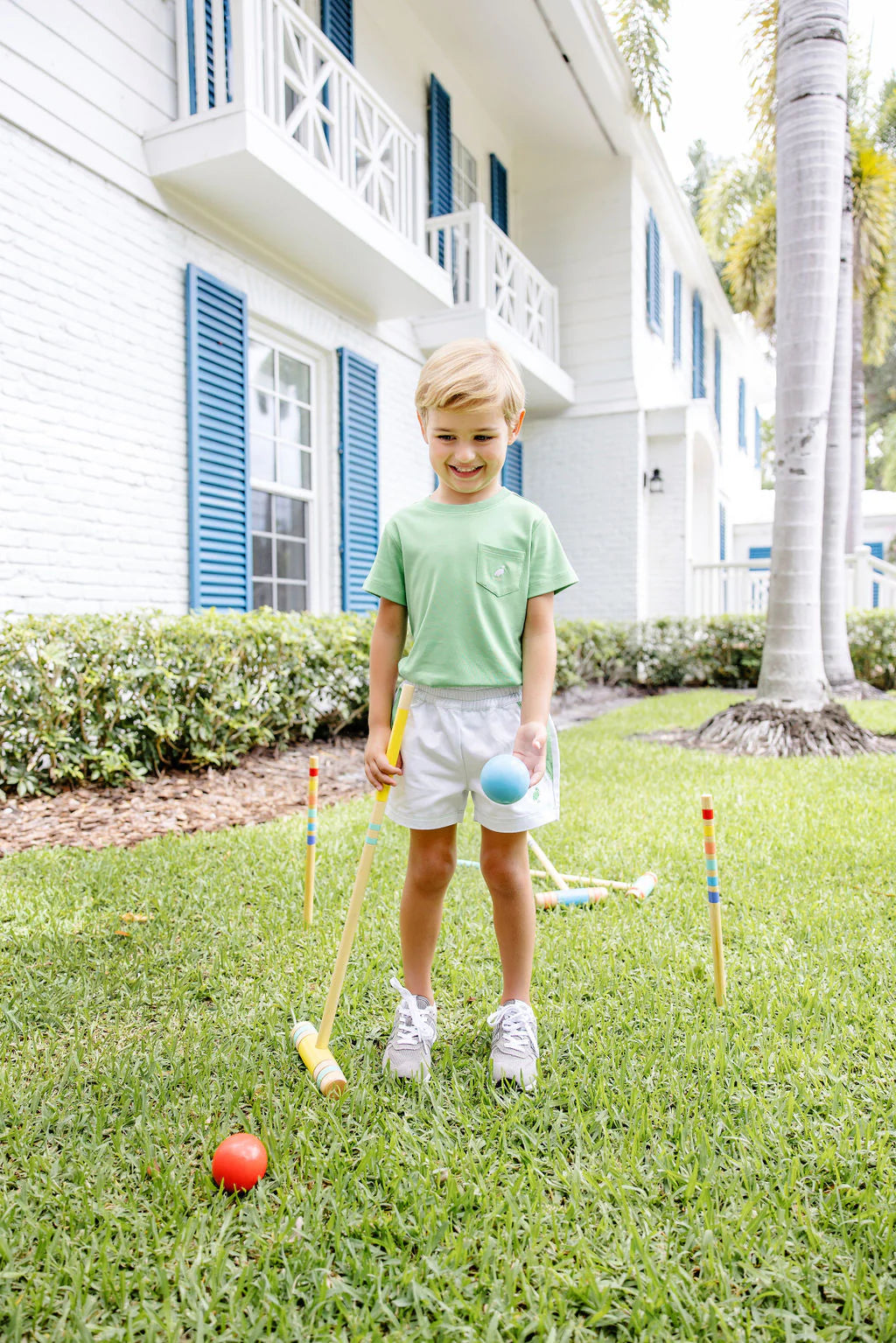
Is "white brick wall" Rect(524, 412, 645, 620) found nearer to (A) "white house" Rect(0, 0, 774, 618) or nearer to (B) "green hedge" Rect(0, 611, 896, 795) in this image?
(A) "white house" Rect(0, 0, 774, 618)

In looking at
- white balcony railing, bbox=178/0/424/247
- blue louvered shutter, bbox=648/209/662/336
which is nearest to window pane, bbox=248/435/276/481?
white balcony railing, bbox=178/0/424/247

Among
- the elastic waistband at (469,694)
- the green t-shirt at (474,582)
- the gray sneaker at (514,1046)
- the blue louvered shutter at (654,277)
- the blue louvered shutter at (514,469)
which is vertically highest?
the blue louvered shutter at (654,277)

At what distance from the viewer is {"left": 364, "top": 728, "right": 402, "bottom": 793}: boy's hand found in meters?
1.87

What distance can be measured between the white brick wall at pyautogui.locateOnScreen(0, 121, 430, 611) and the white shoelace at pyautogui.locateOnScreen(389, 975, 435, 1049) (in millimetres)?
3799

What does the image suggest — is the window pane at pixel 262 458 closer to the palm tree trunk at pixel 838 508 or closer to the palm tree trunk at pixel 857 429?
the palm tree trunk at pixel 838 508

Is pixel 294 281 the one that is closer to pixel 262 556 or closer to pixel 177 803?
pixel 262 556

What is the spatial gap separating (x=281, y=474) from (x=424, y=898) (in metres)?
5.68

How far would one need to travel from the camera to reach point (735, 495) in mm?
20188

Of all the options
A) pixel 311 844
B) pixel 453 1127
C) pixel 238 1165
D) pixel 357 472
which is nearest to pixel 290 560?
pixel 357 472

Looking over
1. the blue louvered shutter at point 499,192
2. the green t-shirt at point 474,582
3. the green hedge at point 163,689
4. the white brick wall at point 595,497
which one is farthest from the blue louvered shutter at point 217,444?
the white brick wall at point 595,497

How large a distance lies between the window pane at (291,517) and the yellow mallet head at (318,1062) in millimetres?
5576

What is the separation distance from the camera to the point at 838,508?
8.65 metres

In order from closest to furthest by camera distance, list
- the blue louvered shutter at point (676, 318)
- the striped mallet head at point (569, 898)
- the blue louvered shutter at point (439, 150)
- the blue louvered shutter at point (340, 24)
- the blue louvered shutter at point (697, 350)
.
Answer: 1. the striped mallet head at point (569, 898)
2. the blue louvered shutter at point (340, 24)
3. the blue louvered shutter at point (439, 150)
4. the blue louvered shutter at point (676, 318)
5. the blue louvered shutter at point (697, 350)

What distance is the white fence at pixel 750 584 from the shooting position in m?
11.8
